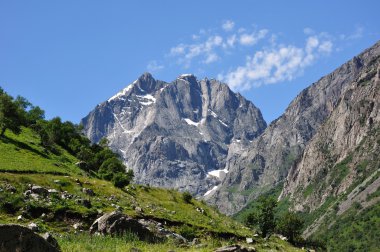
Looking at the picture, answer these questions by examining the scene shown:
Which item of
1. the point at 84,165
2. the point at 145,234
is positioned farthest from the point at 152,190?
the point at 145,234

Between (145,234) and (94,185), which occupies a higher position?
(94,185)

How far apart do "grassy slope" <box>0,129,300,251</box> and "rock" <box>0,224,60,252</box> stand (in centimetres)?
289

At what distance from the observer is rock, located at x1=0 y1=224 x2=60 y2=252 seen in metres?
13.3

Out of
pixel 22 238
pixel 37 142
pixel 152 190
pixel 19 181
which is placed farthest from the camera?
pixel 37 142

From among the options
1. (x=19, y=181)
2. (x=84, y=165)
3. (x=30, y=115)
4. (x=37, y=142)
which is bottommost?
(x=19, y=181)

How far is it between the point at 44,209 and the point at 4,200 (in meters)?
3.99

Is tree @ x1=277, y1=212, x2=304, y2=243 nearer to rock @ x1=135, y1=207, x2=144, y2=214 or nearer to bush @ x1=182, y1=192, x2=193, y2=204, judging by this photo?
bush @ x1=182, y1=192, x2=193, y2=204

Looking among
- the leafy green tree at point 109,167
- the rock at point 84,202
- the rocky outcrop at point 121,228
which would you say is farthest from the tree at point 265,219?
the rocky outcrop at point 121,228

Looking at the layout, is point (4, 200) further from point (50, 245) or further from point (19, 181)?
point (50, 245)

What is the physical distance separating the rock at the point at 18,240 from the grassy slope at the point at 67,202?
114 inches

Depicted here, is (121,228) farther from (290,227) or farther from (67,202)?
(290,227)

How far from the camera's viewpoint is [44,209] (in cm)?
4241

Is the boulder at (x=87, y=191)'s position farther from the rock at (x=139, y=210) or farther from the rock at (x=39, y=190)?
the rock at (x=39, y=190)

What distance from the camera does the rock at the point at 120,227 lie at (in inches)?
870
